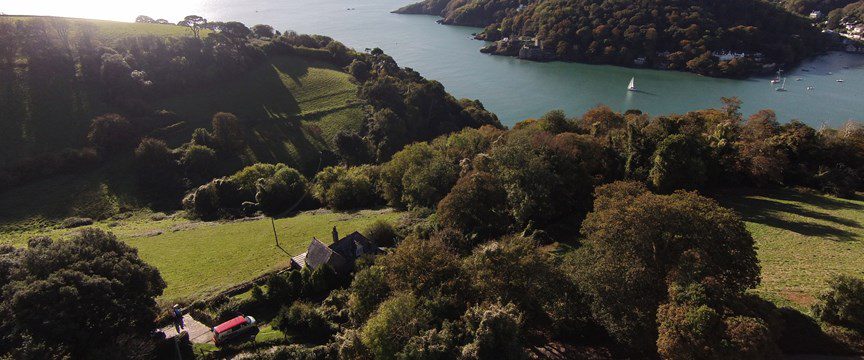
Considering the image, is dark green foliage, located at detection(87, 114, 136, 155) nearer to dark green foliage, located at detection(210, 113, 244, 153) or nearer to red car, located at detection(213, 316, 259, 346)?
dark green foliage, located at detection(210, 113, 244, 153)

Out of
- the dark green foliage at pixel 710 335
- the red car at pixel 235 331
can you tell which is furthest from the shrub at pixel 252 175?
the dark green foliage at pixel 710 335

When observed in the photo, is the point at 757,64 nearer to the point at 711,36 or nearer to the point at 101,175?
the point at 711,36

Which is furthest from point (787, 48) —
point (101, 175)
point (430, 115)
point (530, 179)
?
point (101, 175)

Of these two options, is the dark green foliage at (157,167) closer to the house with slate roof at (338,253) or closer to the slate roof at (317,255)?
the house with slate roof at (338,253)

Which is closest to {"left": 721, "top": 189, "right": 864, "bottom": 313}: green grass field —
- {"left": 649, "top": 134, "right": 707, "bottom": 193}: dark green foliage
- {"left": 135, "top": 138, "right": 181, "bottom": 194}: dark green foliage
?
{"left": 649, "top": 134, "right": 707, "bottom": 193}: dark green foliage

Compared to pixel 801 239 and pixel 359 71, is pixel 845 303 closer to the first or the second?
pixel 801 239

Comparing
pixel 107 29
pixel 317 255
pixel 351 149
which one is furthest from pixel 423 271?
pixel 107 29

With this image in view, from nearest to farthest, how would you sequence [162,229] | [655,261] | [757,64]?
1. [655,261]
2. [162,229]
3. [757,64]

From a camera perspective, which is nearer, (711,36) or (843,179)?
(843,179)
